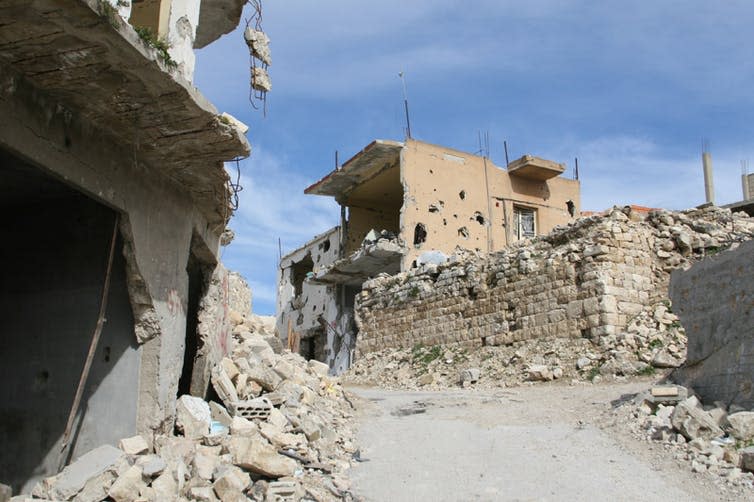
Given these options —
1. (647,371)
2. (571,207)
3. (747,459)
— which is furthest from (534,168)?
(747,459)

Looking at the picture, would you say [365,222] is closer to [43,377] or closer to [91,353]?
[43,377]

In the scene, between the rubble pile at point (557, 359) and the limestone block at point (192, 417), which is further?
the rubble pile at point (557, 359)

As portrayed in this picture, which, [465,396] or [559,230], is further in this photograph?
[559,230]

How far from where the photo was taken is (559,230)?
46.5 feet

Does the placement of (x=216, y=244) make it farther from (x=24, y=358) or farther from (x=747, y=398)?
(x=747, y=398)

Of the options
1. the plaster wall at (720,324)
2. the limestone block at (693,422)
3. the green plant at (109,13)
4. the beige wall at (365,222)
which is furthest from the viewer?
the beige wall at (365,222)

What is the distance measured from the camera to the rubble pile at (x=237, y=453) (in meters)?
5.29

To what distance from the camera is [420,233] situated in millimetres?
24078

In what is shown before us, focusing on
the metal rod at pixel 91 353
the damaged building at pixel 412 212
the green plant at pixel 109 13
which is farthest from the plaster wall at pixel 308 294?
the green plant at pixel 109 13

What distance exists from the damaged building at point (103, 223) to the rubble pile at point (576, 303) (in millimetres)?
6990

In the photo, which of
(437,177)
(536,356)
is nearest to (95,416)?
(536,356)

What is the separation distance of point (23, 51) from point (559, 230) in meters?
11.4

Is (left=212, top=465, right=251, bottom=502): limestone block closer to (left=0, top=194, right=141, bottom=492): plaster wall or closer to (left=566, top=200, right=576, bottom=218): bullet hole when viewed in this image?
(left=0, top=194, right=141, bottom=492): plaster wall

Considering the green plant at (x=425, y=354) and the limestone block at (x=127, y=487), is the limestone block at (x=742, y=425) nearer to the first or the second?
the limestone block at (x=127, y=487)
